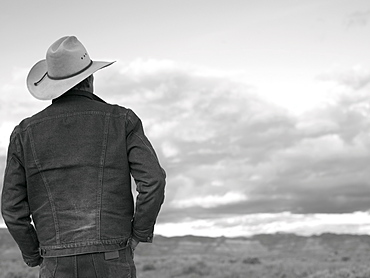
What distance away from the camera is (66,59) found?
397 centimetres

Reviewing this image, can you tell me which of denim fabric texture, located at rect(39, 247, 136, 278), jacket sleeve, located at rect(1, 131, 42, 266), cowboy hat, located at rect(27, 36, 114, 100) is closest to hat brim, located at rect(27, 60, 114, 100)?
cowboy hat, located at rect(27, 36, 114, 100)

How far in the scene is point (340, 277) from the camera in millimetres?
18922

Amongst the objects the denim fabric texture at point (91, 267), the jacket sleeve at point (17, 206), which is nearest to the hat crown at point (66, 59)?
the jacket sleeve at point (17, 206)

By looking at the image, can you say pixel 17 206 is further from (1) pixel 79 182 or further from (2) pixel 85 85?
(2) pixel 85 85

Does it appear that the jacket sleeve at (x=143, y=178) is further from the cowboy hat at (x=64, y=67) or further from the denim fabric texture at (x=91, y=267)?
the cowboy hat at (x=64, y=67)

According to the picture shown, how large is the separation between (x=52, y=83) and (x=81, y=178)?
26.6 inches

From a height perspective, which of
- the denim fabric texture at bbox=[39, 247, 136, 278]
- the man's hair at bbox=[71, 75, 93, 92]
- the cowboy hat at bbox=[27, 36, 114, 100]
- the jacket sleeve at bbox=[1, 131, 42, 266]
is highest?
the cowboy hat at bbox=[27, 36, 114, 100]

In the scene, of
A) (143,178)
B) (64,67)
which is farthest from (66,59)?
(143,178)

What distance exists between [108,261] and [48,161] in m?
0.67

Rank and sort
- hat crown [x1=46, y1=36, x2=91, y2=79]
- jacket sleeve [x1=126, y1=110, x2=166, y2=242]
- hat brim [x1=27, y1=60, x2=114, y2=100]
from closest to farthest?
jacket sleeve [x1=126, y1=110, x2=166, y2=242] < hat brim [x1=27, y1=60, x2=114, y2=100] < hat crown [x1=46, y1=36, x2=91, y2=79]

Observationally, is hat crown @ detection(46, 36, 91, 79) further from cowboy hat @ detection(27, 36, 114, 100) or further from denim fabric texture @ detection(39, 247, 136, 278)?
denim fabric texture @ detection(39, 247, 136, 278)

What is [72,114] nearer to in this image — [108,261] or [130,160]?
[130,160]

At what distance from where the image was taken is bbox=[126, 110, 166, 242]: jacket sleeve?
373cm

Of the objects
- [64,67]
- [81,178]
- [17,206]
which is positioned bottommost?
[17,206]
